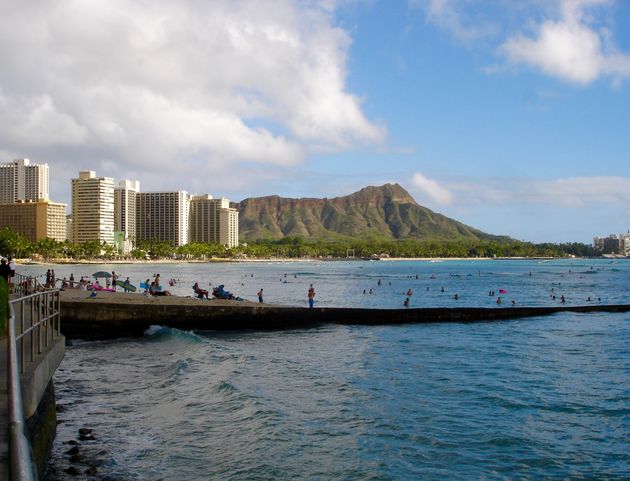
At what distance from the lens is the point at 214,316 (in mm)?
38062


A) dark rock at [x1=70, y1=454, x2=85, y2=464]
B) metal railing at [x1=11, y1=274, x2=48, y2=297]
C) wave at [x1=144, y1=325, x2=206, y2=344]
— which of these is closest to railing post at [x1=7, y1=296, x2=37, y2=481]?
dark rock at [x1=70, y1=454, x2=85, y2=464]

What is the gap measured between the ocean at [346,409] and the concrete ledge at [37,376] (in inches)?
90.2

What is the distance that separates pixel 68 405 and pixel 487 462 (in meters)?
12.5

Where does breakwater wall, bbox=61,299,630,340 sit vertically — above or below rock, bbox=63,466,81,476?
above

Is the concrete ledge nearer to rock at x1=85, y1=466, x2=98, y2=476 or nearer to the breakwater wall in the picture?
rock at x1=85, y1=466, x2=98, y2=476

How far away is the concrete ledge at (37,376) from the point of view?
9.09 m

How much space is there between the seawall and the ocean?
261cm

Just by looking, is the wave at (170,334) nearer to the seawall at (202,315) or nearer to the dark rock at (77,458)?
the seawall at (202,315)

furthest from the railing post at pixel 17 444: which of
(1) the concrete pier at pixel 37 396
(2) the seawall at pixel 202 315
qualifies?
(2) the seawall at pixel 202 315

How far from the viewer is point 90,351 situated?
97.9ft

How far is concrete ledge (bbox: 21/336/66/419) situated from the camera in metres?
9.09

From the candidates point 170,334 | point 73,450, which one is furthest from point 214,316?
point 73,450

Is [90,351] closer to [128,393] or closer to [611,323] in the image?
[128,393]

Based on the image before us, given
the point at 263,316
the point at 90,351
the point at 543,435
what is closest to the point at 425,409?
the point at 543,435
